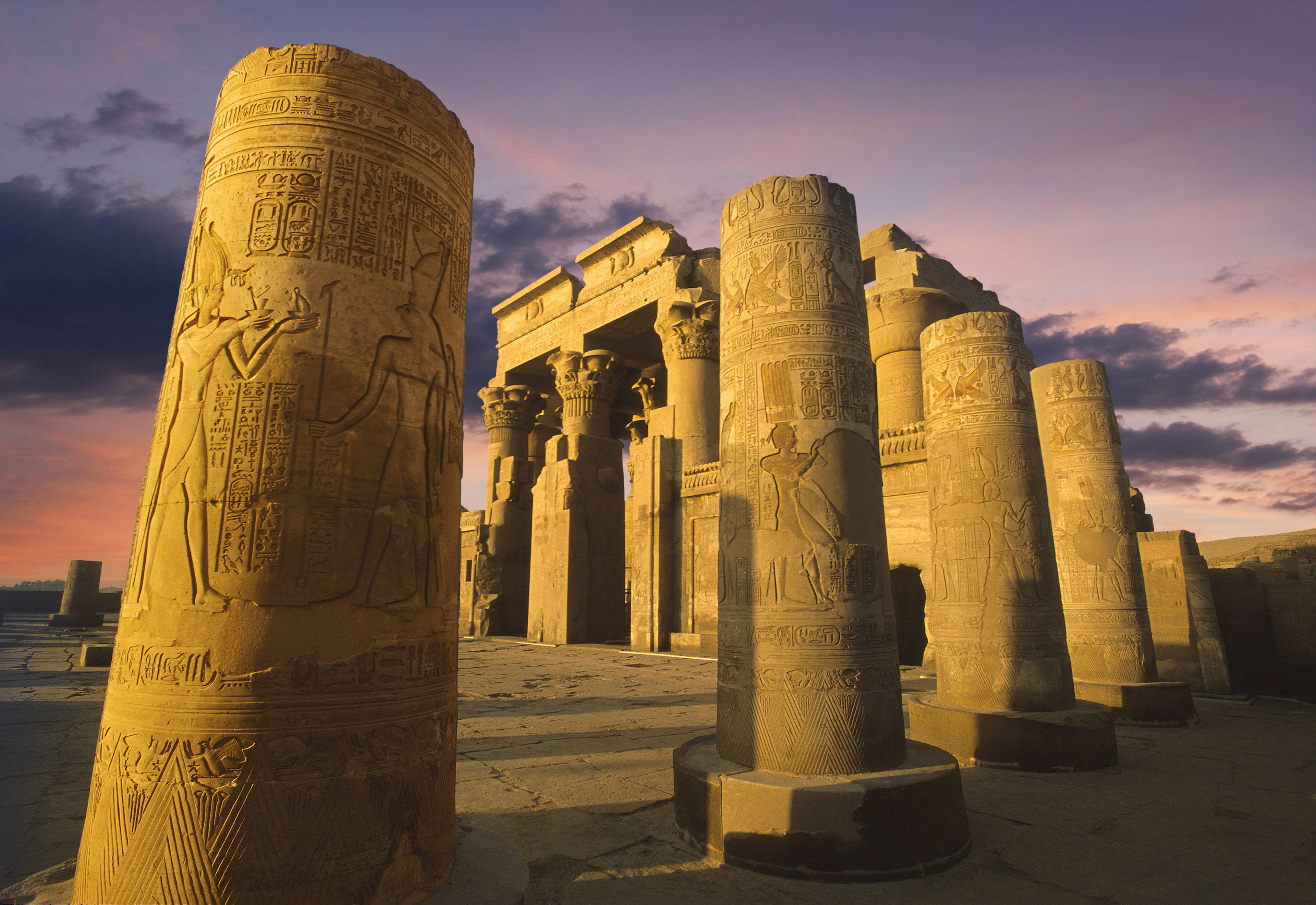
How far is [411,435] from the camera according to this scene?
96.1 inches

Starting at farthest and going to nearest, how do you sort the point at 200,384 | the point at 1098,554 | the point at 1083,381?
1. the point at 1083,381
2. the point at 1098,554
3. the point at 200,384

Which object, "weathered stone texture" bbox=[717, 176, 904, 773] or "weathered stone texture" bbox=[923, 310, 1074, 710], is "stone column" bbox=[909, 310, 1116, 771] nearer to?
"weathered stone texture" bbox=[923, 310, 1074, 710]

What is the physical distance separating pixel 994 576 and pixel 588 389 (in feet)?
39.8

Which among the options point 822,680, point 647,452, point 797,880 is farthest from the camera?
point 647,452

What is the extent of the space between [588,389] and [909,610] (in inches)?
333

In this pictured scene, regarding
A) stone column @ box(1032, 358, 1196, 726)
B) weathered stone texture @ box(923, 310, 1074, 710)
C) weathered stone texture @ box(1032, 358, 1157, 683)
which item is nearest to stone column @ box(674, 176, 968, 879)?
weathered stone texture @ box(923, 310, 1074, 710)

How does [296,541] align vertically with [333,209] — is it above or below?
below

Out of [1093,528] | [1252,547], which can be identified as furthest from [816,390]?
[1252,547]

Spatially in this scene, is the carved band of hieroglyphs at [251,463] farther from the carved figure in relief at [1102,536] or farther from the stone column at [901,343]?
the stone column at [901,343]

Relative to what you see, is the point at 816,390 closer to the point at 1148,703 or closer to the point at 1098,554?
the point at 1148,703

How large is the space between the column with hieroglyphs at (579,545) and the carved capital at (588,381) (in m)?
1.55

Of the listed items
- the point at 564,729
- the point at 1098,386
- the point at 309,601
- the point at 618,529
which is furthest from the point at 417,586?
the point at 618,529

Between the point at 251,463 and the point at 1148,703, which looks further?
the point at 1148,703

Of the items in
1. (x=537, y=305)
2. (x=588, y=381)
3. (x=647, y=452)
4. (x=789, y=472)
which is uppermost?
(x=537, y=305)
